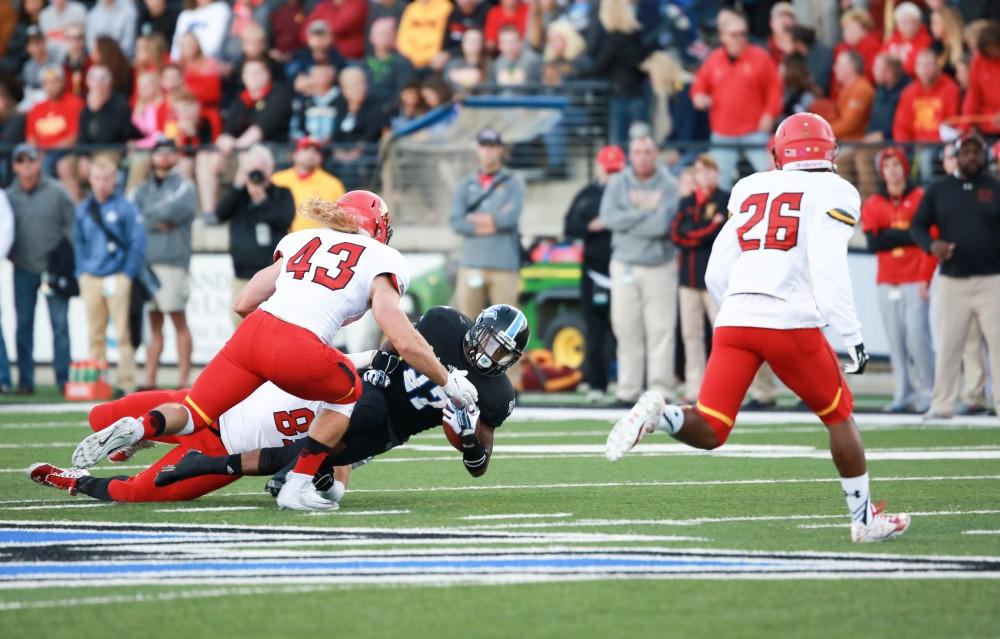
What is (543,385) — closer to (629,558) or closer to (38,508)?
(38,508)

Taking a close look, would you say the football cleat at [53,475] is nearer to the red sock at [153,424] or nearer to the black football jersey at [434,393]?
the red sock at [153,424]

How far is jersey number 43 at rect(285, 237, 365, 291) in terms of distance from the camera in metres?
8.02

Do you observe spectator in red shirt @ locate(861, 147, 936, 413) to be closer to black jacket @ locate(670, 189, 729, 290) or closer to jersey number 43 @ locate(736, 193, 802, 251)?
black jacket @ locate(670, 189, 729, 290)

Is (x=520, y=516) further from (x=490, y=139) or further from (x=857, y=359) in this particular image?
(x=490, y=139)

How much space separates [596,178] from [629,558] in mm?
10819

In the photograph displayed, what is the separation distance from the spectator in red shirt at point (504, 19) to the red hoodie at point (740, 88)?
2.57m

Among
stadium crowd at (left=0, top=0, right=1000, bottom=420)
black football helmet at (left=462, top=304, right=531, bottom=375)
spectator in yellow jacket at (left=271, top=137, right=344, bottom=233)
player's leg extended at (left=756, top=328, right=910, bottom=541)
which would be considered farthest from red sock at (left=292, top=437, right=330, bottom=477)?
spectator in yellow jacket at (left=271, top=137, right=344, bottom=233)

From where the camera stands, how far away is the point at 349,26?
66.7 ft

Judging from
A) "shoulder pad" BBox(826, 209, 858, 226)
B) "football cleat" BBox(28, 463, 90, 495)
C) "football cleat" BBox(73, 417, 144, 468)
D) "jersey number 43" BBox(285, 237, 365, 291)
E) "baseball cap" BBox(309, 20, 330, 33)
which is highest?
"baseball cap" BBox(309, 20, 330, 33)

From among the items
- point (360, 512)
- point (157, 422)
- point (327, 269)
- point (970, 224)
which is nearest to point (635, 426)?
point (360, 512)

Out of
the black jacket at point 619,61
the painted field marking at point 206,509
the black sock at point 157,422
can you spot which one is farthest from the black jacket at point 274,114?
the black sock at point 157,422

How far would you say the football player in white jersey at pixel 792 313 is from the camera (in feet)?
23.8

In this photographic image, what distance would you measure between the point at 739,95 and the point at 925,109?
172 centimetres

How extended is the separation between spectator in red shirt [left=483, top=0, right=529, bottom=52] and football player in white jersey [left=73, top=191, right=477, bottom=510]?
11227 millimetres
